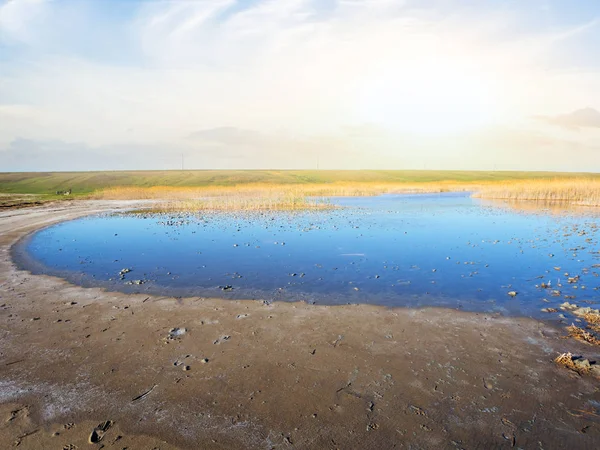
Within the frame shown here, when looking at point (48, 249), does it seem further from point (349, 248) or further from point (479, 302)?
point (479, 302)

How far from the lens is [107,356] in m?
7.25

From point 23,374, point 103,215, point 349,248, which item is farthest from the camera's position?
point 103,215

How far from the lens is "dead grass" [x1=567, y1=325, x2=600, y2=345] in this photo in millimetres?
7646

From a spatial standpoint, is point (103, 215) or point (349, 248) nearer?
point (349, 248)

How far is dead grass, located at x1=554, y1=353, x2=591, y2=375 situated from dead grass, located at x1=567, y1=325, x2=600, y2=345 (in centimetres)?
121

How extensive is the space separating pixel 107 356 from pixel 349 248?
1297 centimetres

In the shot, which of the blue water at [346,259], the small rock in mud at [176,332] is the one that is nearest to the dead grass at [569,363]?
the blue water at [346,259]

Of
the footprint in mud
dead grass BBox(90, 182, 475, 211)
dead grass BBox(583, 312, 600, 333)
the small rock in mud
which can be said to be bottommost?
dead grass BBox(583, 312, 600, 333)

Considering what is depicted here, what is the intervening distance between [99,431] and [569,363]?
26.3 feet

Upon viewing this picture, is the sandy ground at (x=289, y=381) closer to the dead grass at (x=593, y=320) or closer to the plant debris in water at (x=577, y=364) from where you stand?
the plant debris in water at (x=577, y=364)

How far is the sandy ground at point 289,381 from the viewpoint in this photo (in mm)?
4977

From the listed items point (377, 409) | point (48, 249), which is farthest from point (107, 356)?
point (48, 249)

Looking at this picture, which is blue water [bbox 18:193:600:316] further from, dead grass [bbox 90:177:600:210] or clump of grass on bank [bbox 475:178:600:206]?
clump of grass on bank [bbox 475:178:600:206]

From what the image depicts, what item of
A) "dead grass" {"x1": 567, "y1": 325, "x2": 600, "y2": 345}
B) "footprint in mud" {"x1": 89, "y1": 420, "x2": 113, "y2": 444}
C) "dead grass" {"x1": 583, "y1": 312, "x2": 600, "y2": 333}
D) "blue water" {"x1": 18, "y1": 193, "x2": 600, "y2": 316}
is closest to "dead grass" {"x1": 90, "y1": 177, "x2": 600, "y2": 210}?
"blue water" {"x1": 18, "y1": 193, "x2": 600, "y2": 316}
